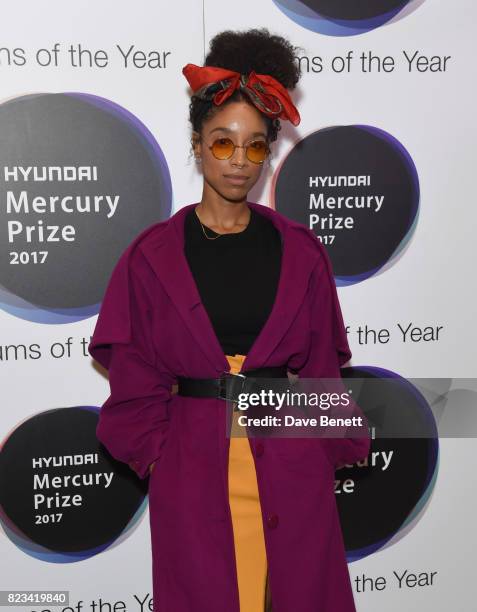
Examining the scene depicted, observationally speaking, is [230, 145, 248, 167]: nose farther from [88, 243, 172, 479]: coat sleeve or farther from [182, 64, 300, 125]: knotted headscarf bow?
[88, 243, 172, 479]: coat sleeve

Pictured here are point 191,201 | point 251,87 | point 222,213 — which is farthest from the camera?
point 191,201

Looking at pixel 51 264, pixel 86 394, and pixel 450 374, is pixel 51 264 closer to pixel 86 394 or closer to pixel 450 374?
pixel 86 394

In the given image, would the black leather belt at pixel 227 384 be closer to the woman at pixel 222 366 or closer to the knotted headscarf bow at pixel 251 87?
the woman at pixel 222 366

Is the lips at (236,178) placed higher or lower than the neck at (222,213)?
higher

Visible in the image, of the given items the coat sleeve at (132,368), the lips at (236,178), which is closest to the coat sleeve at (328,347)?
the lips at (236,178)

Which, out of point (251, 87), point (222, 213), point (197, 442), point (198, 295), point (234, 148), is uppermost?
point (251, 87)

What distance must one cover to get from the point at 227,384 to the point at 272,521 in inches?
10.5

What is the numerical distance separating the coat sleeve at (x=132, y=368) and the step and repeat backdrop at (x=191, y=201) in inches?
13.4

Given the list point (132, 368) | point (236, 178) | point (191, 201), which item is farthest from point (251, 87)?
point (132, 368)

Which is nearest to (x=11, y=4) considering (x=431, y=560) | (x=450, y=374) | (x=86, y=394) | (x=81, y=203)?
(x=81, y=203)

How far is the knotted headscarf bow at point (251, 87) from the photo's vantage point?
1.23 meters

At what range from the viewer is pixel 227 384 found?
1.29 metres

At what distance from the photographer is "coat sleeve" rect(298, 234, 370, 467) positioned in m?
1.37

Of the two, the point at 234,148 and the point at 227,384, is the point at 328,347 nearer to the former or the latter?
the point at 227,384
